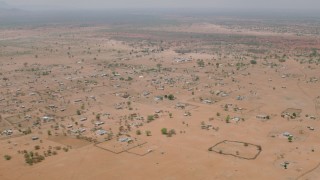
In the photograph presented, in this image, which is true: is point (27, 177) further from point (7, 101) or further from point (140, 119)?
point (7, 101)

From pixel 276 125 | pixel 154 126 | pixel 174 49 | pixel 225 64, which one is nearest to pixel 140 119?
pixel 154 126

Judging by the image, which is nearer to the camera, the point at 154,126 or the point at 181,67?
the point at 154,126

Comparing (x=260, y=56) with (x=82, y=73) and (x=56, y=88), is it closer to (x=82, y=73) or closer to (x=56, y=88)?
(x=82, y=73)

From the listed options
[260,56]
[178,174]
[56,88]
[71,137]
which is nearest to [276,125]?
[178,174]

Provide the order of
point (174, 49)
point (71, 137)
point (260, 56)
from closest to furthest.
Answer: point (71, 137) < point (260, 56) < point (174, 49)

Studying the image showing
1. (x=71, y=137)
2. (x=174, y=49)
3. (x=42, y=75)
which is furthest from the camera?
(x=174, y=49)

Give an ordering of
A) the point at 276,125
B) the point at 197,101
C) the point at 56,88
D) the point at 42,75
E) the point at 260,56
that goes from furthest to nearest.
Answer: the point at 260,56 < the point at 42,75 < the point at 56,88 < the point at 197,101 < the point at 276,125
